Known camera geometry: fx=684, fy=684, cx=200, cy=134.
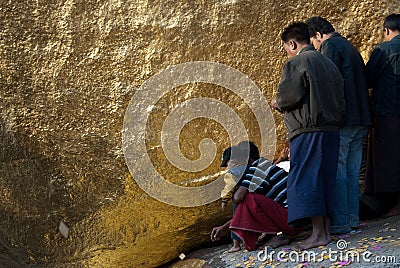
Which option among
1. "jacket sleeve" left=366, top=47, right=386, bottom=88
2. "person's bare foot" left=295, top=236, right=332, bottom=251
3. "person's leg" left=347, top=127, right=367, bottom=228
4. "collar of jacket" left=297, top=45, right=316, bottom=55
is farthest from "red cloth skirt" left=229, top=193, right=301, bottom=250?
"jacket sleeve" left=366, top=47, right=386, bottom=88

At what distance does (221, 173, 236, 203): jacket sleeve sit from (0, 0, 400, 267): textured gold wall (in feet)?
1.51

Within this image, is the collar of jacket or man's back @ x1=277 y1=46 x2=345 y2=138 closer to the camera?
man's back @ x1=277 y1=46 x2=345 y2=138

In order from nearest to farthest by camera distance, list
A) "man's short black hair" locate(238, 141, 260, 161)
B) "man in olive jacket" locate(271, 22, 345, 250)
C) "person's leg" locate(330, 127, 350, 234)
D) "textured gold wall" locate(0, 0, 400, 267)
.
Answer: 1. "man in olive jacket" locate(271, 22, 345, 250)
2. "person's leg" locate(330, 127, 350, 234)
3. "man's short black hair" locate(238, 141, 260, 161)
4. "textured gold wall" locate(0, 0, 400, 267)

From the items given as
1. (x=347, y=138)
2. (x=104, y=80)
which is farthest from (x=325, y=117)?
(x=104, y=80)

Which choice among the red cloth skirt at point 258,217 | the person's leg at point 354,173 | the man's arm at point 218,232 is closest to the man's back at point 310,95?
the person's leg at point 354,173

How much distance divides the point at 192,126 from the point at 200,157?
235 millimetres

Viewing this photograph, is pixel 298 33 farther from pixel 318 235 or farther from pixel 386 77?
pixel 318 235

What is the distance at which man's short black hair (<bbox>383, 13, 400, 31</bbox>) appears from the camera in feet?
15.8

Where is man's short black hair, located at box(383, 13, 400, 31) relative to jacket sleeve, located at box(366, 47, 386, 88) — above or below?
above

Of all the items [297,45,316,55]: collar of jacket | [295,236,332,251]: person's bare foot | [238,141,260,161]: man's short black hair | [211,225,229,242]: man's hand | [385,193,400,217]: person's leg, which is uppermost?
[297,45,316,55]: collar of jacket

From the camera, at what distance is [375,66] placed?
477 cm

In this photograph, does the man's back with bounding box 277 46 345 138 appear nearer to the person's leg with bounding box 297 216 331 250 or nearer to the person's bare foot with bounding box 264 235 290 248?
the person's leg with bounding box 297 216 331 250

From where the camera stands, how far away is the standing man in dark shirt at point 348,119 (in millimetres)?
4383

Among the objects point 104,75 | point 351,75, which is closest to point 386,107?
point 351,75
